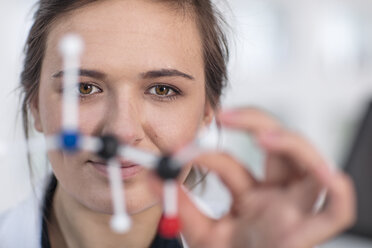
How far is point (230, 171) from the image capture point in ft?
1.30

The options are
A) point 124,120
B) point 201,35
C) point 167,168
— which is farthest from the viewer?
point 201,35

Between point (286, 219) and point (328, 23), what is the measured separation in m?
2.01

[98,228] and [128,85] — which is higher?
[128,85]

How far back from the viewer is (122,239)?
68cm

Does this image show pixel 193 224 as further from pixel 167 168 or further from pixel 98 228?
pixel 98 228

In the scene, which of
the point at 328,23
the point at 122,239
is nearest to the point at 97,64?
the point at 122,239

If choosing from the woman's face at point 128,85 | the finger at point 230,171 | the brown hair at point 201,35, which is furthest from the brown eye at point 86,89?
the finger at point 230,171

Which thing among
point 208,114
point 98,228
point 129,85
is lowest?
point 98,228

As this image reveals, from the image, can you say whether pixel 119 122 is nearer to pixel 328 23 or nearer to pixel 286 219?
pixel 286 219

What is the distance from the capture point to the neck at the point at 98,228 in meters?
0.68

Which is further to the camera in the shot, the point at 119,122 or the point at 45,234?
the point at 45,234

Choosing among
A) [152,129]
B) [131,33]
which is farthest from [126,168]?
[131,33]

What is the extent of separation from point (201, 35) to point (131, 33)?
0.51 ft

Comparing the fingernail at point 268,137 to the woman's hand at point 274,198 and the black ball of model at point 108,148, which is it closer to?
the woman's hand at point 274,198
